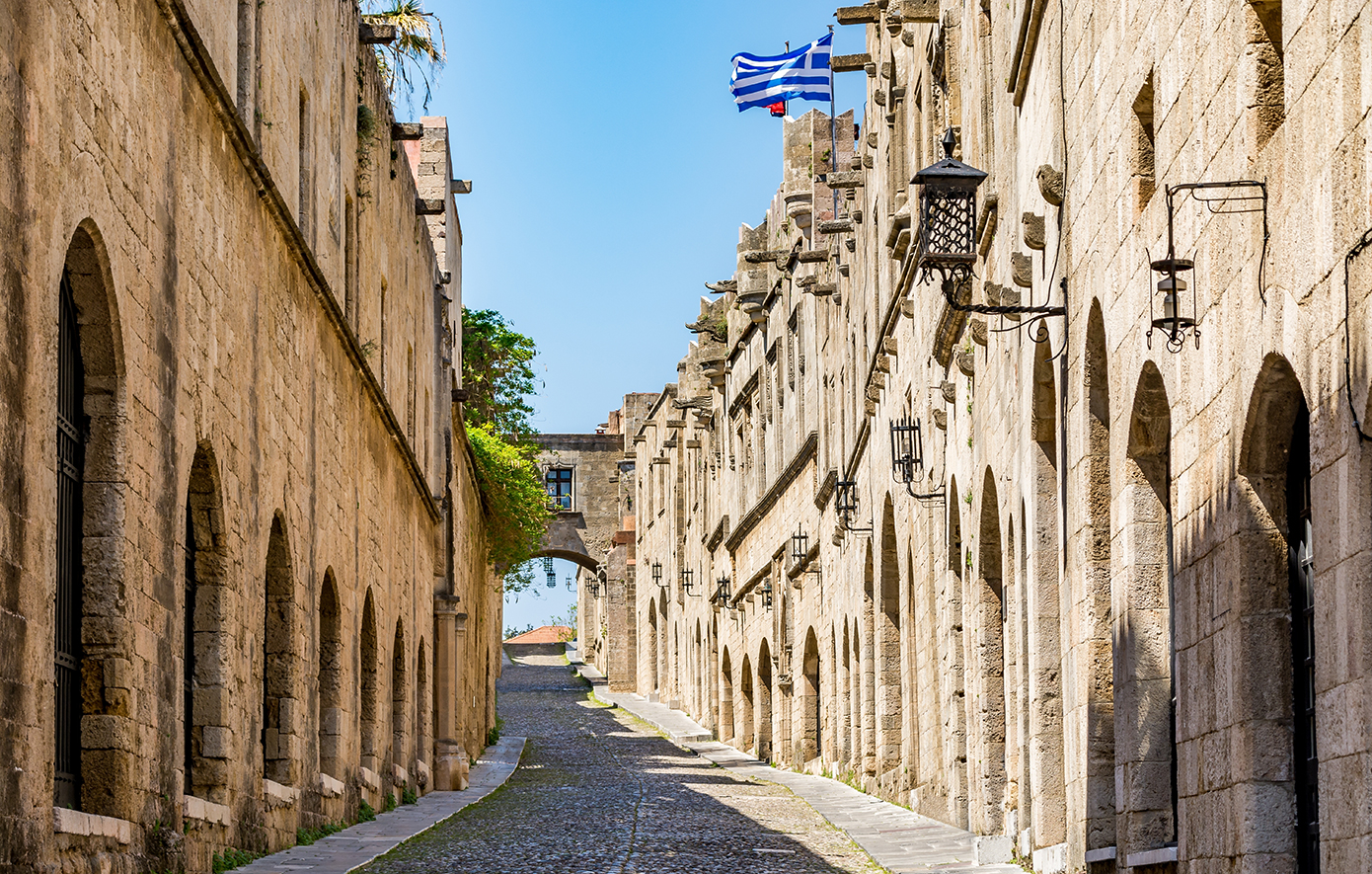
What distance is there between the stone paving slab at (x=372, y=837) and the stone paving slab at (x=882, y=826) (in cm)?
403

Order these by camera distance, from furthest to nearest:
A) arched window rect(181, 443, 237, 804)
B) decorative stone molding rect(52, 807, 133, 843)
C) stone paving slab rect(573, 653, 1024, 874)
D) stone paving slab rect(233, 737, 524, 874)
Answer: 1. stone paving slab rect(573, 653, 1024, 874)
2. stone paving slab rect(233, 737, 524, 874)
3. arched window rect(181, 443, 237, 804)
4. decorative stone molding rect(52, 807, 133, 843)

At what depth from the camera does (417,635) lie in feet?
89.0

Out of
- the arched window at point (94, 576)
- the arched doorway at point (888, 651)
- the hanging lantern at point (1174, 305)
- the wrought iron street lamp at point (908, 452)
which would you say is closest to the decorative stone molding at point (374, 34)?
the wrought iron street lamp at point (908, 452)

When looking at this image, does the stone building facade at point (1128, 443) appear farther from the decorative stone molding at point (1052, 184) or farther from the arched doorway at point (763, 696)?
the arched doorway at point (763, 696)

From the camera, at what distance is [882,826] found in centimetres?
1881

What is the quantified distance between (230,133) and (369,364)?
24.8 feet

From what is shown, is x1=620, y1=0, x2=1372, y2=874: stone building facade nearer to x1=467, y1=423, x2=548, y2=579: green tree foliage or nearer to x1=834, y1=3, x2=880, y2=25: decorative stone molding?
x1=834, y1=3, x2=880, y2=25: decorative stone molding

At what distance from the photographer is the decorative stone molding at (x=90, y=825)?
9.11m

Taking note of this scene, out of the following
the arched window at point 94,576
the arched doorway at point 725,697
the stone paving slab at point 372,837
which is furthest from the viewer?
the arched doorway at point 725,697

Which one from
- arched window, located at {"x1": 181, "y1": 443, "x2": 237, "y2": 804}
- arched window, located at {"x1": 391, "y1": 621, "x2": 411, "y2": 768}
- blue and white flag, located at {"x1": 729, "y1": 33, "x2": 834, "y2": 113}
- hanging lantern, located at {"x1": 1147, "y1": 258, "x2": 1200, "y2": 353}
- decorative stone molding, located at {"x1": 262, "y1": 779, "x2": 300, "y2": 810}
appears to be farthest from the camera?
blue and white flag, located at {"x1": 729, "y1": 33, "x2": 834, "y2": 113}

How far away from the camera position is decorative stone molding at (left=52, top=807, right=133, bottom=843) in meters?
9.11

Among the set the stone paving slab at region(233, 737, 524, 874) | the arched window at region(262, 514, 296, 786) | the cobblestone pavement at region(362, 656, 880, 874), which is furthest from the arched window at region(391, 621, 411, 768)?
the arched window at region(262, 514, 296, 786)

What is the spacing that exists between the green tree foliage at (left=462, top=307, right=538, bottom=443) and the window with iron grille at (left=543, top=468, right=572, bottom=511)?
21.3 metres

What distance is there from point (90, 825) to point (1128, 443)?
5665 mm
